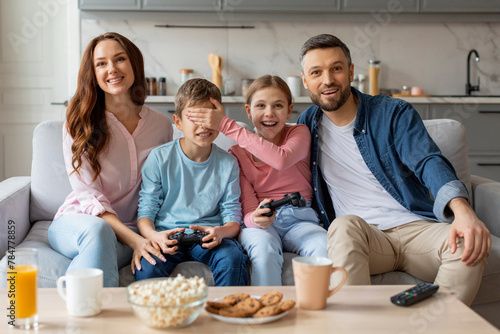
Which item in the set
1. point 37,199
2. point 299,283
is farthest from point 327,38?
point 37,199

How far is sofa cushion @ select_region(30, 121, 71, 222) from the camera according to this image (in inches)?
79.7

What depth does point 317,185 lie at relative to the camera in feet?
6.47

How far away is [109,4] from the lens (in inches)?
158

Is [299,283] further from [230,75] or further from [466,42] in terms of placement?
[466,42]

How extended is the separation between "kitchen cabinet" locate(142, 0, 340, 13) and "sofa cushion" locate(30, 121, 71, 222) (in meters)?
2.26

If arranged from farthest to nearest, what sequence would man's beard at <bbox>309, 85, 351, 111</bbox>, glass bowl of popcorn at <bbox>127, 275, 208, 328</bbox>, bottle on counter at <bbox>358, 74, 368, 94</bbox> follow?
1. bottle on counter at <bbox>358, 74, 368, 94</bbox>
2. man's beard at <bbox>309, 85, 351, 111</bbox>
3. glass bowl of popcorn at <bbox>127, 275, 208, 328</bbox>

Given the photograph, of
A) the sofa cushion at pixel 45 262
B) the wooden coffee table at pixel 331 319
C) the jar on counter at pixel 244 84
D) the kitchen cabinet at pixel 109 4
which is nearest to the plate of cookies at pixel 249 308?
the wooden coffee table at pixel 331 319

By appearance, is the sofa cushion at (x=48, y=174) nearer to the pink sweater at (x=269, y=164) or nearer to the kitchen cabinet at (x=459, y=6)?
the pink sweater at (x=269, y=164)

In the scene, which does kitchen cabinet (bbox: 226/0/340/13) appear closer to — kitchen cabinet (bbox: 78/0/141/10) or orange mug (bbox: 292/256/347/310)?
kitchen cabinet (bbox: 78/0/141/10)

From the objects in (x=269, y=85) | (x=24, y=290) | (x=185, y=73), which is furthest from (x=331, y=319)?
(x=185, y=73)

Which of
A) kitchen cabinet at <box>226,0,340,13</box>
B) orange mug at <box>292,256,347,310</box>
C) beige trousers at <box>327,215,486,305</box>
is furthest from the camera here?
kitchen cabinet at <box>226,0,340,13</box>

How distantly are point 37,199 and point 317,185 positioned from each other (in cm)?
104

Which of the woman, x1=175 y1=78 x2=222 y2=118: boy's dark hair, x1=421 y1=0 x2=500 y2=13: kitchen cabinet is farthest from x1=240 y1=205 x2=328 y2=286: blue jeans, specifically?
x1=421 y1=0 x2=500 y2=13: kitchen cabinet

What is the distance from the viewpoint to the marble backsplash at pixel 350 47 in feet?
14.3
